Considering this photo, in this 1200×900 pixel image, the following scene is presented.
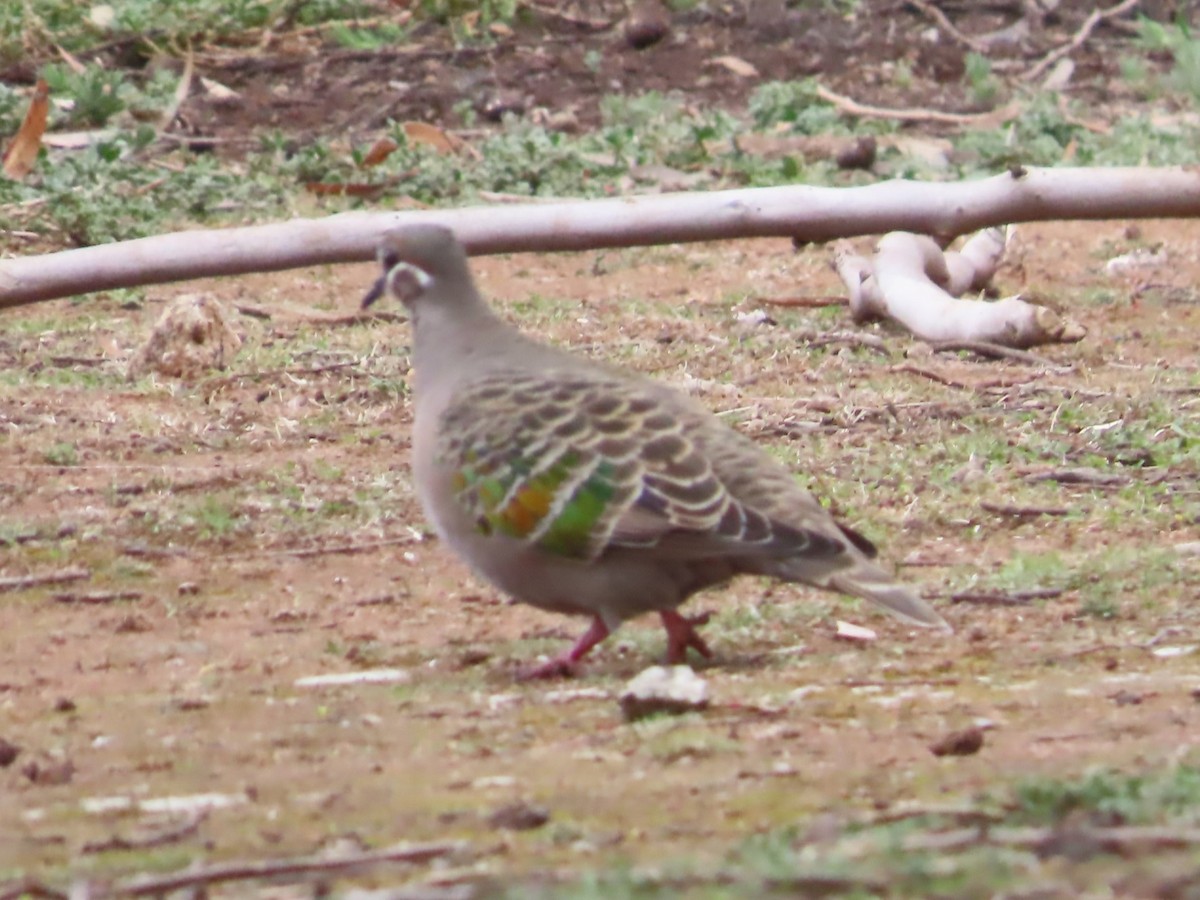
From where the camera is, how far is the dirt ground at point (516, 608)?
350 cm

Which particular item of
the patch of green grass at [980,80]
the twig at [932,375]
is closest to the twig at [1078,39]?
the patch of green grass at [980,80]

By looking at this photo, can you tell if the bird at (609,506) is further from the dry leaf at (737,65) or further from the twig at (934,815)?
the dry leaf at (737,65)

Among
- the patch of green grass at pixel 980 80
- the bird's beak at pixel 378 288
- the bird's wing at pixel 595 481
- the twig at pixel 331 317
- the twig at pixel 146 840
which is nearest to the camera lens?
the twig at pixel 146 840

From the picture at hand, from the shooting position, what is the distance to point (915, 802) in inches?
130

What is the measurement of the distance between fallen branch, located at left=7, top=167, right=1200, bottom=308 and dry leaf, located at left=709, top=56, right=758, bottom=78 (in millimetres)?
6806

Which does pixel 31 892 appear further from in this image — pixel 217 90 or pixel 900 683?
pixel 217 90

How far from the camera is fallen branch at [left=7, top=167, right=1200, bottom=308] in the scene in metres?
7.13

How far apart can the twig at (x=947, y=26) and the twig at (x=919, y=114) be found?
153cm

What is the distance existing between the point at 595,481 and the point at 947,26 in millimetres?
11205

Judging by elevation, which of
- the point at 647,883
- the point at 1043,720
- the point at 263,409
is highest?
the point at 647,883

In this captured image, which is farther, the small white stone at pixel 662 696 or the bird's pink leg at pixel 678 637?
the bird's pink leg at pixel 678 637

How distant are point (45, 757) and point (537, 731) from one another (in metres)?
0.90

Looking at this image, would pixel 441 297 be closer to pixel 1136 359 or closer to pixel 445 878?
pixel 445 878

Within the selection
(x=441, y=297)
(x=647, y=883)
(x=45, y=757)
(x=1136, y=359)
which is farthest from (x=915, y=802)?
(x=1136, y=359)
